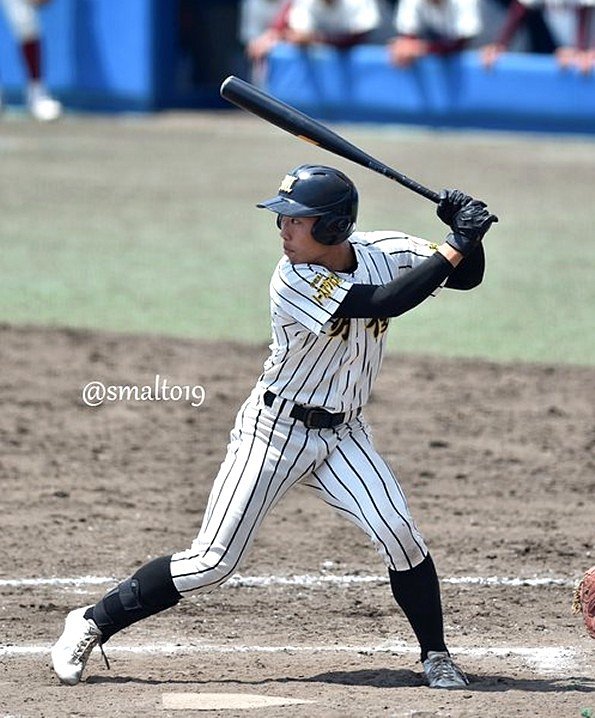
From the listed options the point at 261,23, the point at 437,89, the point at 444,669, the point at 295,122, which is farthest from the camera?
the point at 261,23

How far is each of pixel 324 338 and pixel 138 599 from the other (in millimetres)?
935

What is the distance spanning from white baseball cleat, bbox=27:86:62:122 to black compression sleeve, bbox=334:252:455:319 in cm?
1522

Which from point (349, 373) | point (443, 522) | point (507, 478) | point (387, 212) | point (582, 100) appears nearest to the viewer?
point (349, 373)

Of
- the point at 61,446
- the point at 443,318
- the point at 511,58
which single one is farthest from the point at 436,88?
the point at 61,446

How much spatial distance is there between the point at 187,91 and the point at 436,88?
3.67 metres

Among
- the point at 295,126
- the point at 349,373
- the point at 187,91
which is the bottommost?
the point at 187,91

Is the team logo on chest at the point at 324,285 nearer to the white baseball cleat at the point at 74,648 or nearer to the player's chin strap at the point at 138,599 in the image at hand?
the player's chin strap at the point at 138,599

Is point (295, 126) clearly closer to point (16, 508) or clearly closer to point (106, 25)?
point (16, 508)

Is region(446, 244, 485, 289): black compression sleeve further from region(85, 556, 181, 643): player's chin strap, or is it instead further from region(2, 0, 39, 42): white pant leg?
region(2, 0, 39, 42): white pant leg

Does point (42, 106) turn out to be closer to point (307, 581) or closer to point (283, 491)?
point (307, 581)

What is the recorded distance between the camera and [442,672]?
433cm

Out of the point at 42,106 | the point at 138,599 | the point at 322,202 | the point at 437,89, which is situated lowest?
the point at 42,106

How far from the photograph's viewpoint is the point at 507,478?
22.0 feet

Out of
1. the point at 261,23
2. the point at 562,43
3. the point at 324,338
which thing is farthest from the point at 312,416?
the point at 261,23
